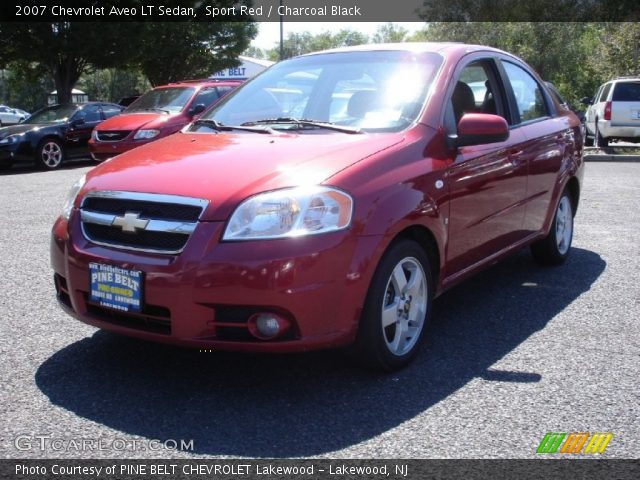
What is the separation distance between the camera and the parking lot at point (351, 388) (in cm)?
293

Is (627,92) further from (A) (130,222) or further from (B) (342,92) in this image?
(A) (130,222)

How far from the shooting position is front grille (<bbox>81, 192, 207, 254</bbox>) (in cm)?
316

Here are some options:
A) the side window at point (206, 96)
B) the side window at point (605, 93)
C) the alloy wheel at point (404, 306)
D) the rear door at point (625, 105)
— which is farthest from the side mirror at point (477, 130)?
the side window at point (605, 93)

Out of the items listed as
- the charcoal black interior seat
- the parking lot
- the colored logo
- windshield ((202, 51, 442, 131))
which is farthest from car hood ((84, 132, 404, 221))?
the colored logo

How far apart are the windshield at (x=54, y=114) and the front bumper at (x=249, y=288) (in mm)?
12849

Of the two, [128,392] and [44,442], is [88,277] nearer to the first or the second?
[128,392]

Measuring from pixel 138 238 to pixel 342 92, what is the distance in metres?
1.66

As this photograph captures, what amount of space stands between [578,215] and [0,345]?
6.40 m

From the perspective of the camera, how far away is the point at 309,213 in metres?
3.16

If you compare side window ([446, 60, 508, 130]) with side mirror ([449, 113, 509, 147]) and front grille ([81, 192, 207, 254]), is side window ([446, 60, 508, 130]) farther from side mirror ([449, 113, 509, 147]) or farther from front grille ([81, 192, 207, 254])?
front grille ([81, 192, 207, 254])

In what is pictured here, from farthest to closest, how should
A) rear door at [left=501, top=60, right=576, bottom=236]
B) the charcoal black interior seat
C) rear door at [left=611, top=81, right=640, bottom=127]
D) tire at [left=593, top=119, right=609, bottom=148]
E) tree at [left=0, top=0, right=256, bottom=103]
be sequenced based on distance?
tree at [left=0, top=0, right=256, bottom=103] < tire at [left=593, top=119, right=609, bottom=148] < rear door at [left=611, top=81, right=640, bottom=127] < rear door at [left=501, top=60, right=576, bottom=236] < the charcoal black interior seat

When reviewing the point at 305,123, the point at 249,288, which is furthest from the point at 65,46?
the point at 249,288

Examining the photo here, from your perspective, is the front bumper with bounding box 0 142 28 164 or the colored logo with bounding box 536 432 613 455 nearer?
the colored logo with bounding box 536 432 613 455

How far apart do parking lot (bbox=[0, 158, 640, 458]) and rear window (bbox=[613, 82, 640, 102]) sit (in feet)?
40.6
